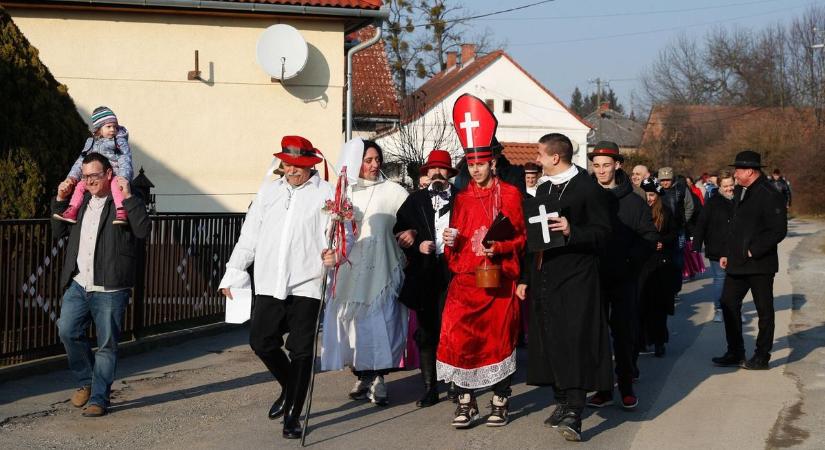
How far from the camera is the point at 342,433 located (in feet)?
23.3

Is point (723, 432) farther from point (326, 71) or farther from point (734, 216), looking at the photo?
point (326, 71)

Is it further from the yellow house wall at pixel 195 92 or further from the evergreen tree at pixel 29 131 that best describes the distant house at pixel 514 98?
the evergreen tree at pixel 29 131

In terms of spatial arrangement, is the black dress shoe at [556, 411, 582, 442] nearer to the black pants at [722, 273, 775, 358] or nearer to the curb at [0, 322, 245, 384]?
the black pants at [722, 273, 775, 358]

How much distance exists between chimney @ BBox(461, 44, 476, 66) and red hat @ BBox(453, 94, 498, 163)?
180ft

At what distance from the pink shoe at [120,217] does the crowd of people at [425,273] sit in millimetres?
10

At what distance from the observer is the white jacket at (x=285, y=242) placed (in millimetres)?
6852

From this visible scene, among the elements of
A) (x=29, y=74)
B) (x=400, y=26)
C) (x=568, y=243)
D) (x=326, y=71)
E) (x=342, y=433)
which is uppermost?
(x=400, y=26)

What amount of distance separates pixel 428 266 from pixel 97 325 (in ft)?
8.28

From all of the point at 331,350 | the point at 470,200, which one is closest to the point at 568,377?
the point at 470,200

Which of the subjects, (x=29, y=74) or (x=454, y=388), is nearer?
(x=454, y=388)

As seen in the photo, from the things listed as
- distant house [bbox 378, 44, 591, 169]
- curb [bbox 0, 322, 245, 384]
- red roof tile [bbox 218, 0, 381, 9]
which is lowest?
curb [bbox 0, 322, 245, 384]

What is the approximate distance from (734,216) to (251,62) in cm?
932

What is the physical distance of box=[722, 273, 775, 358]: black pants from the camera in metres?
9.83

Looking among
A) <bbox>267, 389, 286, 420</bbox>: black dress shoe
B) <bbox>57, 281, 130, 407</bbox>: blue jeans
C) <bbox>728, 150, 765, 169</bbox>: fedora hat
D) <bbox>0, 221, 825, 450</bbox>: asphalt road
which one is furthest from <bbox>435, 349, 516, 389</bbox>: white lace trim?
<bbox>728, 150, 765, 169</bbox>: fedora hat
